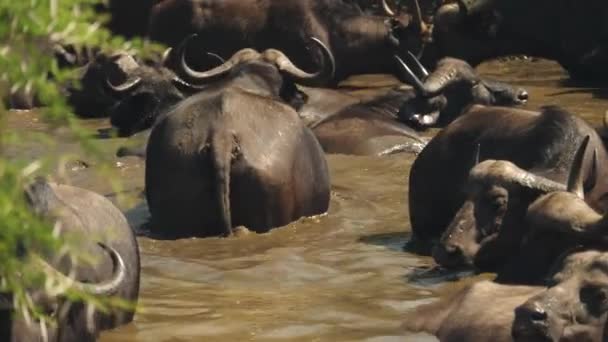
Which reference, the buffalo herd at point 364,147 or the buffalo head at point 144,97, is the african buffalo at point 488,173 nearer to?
the buffalo herd at point 364,147

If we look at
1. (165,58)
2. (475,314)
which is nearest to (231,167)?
(475,314)

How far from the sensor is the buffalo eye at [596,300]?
273 inches

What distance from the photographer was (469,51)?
1978 cm

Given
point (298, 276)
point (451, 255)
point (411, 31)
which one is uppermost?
point (451, 255)

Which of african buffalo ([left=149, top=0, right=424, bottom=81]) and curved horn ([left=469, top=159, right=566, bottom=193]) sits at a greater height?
curved horn ([left=469, top=159, right=566, bottom=193])

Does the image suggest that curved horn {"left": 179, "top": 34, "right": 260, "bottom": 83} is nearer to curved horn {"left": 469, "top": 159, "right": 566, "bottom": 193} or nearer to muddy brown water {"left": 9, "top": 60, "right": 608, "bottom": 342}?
muddy brown water {"left": 9, "top": 60, "right": 608, "bottom": 342}

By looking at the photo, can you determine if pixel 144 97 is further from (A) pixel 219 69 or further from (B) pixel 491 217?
(B) pixel 491 217

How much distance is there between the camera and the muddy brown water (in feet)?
27.0

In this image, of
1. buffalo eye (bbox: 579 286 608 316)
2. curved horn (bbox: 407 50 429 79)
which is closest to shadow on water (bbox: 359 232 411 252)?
buffalo eye (bbox: 579 286 608 316)

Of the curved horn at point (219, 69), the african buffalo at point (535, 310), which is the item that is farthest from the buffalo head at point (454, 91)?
the african buffalo at point (535, 310)

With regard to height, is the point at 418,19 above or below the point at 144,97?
below

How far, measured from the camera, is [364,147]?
14367mm

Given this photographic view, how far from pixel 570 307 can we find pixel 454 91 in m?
9.34

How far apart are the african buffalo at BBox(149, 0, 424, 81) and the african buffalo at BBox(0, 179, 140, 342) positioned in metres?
10.8
